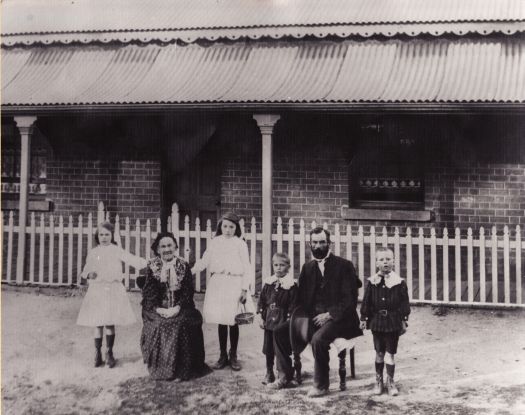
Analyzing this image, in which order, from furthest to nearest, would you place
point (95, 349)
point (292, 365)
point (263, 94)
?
point (263, 94) < point (95, 349) < point (292, 365)

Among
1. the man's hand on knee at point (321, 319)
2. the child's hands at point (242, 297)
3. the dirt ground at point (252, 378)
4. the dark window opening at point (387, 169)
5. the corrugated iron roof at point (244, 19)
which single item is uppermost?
the corrugated iron roof at point (244, 19)

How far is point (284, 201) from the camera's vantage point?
36.7 ft

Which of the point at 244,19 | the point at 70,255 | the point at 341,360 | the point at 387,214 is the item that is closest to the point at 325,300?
the point at 341,360

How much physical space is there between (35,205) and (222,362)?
741 centimetres

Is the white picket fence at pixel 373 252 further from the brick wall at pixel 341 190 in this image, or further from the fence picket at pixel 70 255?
the brick wall at pixel 341 190

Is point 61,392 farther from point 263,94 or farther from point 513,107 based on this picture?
point 513,107

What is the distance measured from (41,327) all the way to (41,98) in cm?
441

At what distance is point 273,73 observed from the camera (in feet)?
33.4

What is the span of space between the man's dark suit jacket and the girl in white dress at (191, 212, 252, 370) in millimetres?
840

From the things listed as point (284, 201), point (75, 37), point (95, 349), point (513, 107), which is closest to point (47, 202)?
point (75, 37)

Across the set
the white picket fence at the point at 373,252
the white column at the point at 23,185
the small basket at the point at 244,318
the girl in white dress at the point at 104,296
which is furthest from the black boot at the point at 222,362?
the white column at the point at 23,185

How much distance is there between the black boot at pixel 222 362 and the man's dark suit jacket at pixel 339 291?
3.38 ft

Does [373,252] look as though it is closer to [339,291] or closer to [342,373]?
[339,291]

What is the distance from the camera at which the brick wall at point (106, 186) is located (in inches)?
458
